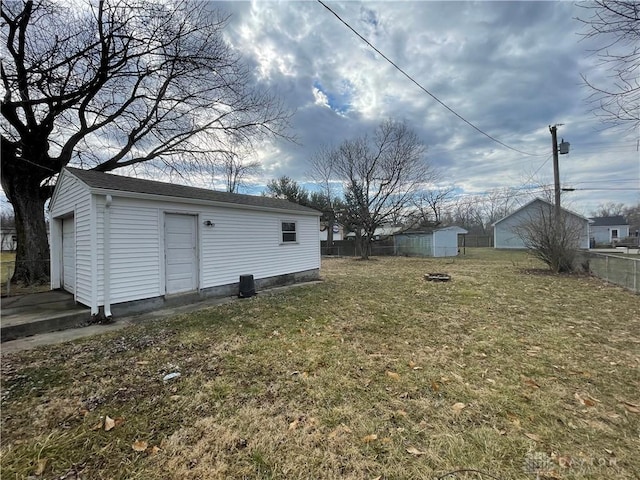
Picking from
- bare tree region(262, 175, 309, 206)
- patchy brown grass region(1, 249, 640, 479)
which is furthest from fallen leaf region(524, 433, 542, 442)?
bare tree region(262, 175, 309, 206)

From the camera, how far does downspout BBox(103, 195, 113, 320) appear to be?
17.9 ft

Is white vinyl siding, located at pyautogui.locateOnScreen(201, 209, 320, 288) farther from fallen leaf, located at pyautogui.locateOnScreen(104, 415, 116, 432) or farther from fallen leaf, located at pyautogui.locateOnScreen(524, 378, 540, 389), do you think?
fallen leaf, located at pyautogui.locateOnScreen(524, 378, 540, 389)

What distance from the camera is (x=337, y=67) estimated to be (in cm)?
910

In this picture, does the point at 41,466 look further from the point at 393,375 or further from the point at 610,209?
the point at 610,209

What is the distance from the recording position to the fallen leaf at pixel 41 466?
192cm

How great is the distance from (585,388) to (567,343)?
159 centimetres

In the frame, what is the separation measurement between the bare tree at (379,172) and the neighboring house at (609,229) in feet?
113

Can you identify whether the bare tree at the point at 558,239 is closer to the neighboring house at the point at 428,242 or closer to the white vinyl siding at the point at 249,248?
the white vinyl siding at the point at 249,248

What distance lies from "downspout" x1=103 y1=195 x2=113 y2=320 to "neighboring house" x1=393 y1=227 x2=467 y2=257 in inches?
858

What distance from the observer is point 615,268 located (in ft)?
29.3

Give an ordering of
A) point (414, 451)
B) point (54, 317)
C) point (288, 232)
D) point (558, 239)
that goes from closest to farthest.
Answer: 1. point (414, 451)
2. point (54, 317)
3. point (288, 232)
4. point (558, 239)

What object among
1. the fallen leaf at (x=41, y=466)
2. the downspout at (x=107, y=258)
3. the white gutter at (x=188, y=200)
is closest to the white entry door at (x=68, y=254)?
the downspout at (x=107, y=258)

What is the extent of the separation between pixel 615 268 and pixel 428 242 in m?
14.1

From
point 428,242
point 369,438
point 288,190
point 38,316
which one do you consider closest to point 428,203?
point 428,242
